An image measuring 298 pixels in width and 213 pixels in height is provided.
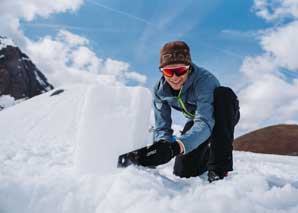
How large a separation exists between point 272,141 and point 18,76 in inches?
3372

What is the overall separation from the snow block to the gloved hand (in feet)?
0.32

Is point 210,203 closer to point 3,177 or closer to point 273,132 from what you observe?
point 3,177

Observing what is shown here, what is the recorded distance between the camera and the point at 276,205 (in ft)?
5.29

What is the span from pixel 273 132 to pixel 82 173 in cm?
1275

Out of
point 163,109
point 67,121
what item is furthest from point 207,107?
point 67,121

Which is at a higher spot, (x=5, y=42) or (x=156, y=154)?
(x=5, y=42)

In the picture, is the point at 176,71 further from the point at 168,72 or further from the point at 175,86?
the point at 175,86

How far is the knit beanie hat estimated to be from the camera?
2637 millimetres

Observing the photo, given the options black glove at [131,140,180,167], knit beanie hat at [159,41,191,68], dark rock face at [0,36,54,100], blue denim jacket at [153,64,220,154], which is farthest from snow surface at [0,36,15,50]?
black glove at [131,140,180,167]

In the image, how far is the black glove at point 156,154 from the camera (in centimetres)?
216

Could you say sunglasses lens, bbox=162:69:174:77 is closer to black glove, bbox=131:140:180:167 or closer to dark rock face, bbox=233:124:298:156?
black glove, bbox=131:140:180:167

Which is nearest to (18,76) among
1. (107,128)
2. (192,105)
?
(192,105)

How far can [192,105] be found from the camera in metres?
3.05

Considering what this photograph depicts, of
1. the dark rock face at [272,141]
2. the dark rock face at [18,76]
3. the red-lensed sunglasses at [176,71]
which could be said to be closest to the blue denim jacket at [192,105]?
the red-lensed sunglasses at [176,71]
